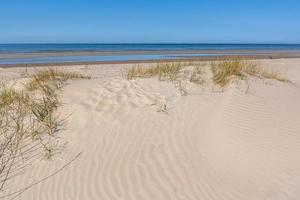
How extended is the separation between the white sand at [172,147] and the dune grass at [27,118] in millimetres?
192

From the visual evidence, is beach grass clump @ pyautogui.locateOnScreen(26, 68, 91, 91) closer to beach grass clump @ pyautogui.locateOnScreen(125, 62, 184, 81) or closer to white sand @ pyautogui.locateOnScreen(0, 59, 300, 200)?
white sand @ pyautogui.locateOnScreen(0, 59, 300, 200)

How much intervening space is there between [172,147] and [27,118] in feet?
7.49

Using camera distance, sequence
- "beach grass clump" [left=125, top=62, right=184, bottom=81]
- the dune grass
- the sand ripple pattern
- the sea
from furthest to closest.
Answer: the sea
"beach grass clump" [left=125, top=62, right=184, bottom=81]
the dune grass
the sand ripple pattern

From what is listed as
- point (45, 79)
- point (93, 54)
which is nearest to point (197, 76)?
point (45, 79)

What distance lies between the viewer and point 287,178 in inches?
147

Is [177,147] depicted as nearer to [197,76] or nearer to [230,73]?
[197,76]

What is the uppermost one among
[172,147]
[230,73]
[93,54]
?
[230,73]

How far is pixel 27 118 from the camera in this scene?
542cm

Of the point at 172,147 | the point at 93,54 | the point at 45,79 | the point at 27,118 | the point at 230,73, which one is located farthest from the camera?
the point at 93,54

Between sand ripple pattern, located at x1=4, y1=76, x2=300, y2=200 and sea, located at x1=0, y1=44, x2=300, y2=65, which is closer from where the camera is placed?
sand ripple pattern, located at x1=4, y1=76, x2=300, y2=200

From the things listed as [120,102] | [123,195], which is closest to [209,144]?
[123,195]

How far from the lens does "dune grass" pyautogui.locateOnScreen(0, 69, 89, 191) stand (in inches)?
176

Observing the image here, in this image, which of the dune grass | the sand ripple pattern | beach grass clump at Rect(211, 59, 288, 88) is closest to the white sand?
the sand ripple pattern

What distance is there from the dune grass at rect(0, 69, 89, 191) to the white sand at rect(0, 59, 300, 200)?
192 mm
